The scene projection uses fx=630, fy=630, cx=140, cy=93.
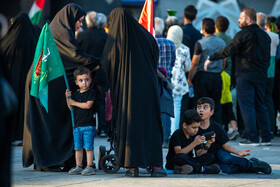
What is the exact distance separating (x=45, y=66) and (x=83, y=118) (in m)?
0.67

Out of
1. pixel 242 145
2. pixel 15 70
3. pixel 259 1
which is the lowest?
pixel 242 145

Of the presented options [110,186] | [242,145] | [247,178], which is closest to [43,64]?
[110,186]

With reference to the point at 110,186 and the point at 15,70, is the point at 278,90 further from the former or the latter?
the point at 110,186

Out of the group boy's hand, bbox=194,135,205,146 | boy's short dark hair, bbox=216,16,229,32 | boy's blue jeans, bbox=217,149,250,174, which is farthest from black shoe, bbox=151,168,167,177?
boy's short dark hair, bbox=216,16,229,32

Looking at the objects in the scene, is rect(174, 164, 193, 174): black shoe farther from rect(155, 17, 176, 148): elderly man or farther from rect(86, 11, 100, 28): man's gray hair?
rect(86, 11, 100, 28): man's gray hair

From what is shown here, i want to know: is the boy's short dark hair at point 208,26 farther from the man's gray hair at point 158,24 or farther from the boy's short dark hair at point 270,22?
the boy's short dark hair at point 270,22

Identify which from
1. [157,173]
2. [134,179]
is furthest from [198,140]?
[134,179]

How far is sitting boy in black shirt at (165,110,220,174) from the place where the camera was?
6.65 m

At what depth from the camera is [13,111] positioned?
2562 millimetres

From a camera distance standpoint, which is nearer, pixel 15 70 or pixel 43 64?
pixel 43 64

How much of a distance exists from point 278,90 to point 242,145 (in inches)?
93.3

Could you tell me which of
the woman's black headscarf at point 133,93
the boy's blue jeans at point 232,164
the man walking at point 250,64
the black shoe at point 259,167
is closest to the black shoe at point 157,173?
the woman's black headscarf at point 133,93

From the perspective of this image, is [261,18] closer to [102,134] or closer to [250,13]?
[250,13]

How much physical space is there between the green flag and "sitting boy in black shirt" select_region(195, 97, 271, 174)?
1669mm
